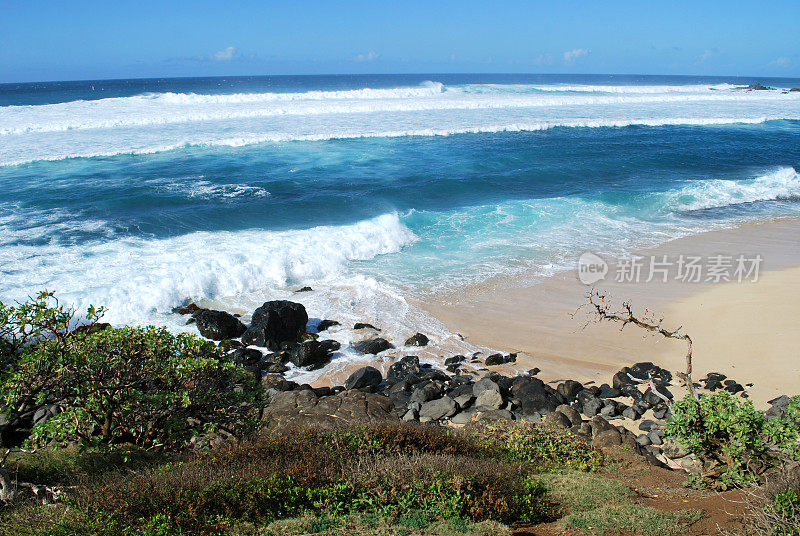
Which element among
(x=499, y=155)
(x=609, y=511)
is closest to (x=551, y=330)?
(x=609, y=511)

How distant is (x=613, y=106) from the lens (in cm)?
5603

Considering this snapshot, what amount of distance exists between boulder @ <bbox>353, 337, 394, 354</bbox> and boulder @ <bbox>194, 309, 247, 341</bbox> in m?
2.65

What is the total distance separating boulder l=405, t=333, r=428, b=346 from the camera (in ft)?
36.4

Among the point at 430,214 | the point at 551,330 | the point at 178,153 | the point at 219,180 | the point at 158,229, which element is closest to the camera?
the point at 551,330

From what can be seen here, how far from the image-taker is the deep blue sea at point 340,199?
14.0 meters

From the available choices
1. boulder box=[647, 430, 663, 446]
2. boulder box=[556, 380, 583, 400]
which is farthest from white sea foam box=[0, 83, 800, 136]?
boulder box=[647, 430, 663, 446]

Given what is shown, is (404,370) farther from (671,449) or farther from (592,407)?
(671,449)

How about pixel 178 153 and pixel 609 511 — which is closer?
pixel 609 511

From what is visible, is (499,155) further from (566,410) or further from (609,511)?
(609,511)

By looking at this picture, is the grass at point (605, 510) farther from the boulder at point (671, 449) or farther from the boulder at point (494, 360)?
the boulder at point (494, 360)

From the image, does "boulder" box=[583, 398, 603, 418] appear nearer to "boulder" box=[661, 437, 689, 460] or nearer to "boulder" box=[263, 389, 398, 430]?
"boulder" box=[661, 437, 689, 460]

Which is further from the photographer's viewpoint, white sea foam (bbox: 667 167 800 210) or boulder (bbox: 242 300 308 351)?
white sea foam (bbox: 667 167 800 210)

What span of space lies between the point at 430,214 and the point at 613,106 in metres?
43.9

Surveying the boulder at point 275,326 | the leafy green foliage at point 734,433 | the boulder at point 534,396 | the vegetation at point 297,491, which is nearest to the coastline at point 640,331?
the boulder at point 534,396
